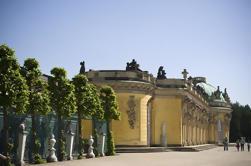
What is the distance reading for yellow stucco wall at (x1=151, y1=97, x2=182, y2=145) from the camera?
46.3m

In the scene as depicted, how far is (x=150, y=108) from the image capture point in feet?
150

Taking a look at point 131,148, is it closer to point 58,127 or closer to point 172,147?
point 172,147

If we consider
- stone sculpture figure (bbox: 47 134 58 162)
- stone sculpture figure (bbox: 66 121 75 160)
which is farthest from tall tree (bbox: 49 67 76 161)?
stone sculpture figure (bbox: 47 134 58 162)

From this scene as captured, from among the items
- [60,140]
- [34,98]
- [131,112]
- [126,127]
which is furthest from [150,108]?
[34,98]

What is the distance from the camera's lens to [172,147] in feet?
145

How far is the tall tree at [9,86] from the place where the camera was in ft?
59.3

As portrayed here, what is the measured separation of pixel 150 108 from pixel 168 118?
2.78 metres

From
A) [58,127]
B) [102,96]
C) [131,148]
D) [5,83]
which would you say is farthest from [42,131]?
[131,148]

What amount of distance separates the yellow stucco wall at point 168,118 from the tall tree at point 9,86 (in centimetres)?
2862

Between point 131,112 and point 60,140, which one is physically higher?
point 131,112

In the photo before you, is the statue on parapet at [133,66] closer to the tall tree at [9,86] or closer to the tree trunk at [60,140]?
the tree trunk at [60,140]

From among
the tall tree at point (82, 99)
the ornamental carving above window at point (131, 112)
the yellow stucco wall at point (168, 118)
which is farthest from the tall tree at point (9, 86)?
the yellow stucco wall at point (168, 118)

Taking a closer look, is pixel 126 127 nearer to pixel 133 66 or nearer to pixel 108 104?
pixel 133 66

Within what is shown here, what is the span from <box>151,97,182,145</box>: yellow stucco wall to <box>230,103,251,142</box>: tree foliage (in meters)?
55.7
